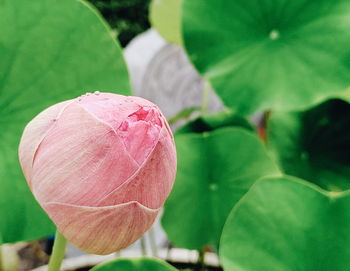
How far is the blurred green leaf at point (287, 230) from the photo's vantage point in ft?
1.12

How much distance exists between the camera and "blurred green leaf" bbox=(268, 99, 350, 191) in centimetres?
60

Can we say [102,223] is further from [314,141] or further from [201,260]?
[314,141]

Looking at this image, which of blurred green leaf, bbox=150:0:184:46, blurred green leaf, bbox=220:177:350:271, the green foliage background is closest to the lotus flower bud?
blurred green leaf, bbox=220:177:350:271

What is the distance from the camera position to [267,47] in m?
0.56

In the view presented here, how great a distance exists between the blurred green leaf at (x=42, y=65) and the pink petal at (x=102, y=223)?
14cm

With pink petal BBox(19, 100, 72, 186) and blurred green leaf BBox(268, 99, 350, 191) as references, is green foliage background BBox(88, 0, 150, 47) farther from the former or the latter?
pink petal BBox(19, 100, 72, 186)

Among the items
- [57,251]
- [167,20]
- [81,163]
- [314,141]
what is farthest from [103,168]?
[167,20]

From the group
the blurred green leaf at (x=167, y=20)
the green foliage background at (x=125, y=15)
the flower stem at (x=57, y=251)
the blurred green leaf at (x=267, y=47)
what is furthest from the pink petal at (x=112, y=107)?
the green foliage background at (x=125, y=15)

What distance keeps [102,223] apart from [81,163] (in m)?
0.04

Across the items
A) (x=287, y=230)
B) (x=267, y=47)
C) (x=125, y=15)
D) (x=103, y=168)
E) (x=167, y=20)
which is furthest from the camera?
(x=125, y=15)

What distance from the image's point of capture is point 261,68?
542mm

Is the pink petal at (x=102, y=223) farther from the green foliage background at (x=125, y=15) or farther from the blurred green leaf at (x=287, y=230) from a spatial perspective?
the green foliage background at (x=125, y=15)

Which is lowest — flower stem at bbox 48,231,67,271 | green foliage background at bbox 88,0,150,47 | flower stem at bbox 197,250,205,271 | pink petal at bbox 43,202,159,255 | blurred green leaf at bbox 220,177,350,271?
green foliage background at bbox 88,0,150,47

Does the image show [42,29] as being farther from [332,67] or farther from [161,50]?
[161,50]
